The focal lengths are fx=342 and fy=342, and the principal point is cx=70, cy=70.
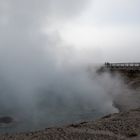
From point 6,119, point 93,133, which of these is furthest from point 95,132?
point 6,119

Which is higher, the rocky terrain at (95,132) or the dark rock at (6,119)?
the dark rock at (6,119)

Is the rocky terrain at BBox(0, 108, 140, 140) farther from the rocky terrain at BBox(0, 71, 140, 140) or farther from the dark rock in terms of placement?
the dark rock

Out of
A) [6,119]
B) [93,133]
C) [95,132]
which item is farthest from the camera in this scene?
[6,119]

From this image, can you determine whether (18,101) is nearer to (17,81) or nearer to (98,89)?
(17,81)

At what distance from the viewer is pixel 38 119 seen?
76.7 feet

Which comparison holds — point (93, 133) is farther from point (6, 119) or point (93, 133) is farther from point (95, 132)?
point (6, 119)

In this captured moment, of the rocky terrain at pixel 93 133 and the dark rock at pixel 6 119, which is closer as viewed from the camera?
the rocky terrain at pixel 93 133

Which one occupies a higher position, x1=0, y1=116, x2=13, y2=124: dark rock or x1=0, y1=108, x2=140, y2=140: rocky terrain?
x1=0, y1=116, x2=13, y2=124: dark rock

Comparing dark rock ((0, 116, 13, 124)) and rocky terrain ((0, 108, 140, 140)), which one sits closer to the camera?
rocky terrain ((0, 108, 140, 140))

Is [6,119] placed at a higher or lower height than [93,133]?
higher

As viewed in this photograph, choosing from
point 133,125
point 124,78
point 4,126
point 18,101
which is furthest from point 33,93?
point 133,125

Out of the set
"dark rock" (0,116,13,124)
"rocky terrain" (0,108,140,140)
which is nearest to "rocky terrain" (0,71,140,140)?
"rocky terrain" (0,108,140,140)

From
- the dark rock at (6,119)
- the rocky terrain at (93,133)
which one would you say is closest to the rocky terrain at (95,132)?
the rocky terrain at (93,133)

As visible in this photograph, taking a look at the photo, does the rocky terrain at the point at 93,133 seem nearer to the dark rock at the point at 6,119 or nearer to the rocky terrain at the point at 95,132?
the rocky terrain at the point at 95,132
